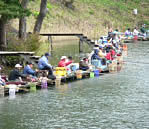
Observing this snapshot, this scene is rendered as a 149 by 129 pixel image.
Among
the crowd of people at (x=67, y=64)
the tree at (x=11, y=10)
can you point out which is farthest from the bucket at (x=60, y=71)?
the tree at (x=11, y=10)

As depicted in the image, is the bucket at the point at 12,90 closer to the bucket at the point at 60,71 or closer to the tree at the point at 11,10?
the bucket at the point at 60,71

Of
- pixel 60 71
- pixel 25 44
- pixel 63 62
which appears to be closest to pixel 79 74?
pixel 63 62

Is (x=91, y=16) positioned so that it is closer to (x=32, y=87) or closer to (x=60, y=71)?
(x=60, y=71)

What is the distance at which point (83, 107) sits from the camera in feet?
74.1

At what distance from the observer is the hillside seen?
60062 mm

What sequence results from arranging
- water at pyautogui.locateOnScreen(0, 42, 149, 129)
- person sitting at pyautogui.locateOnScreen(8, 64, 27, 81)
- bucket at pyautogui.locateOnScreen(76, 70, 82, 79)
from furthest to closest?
bucket at pyautogui.locateOnScreen(76, 70, 82, 79) < person sitting at pyautogui.locateOnScreen(8, 64, 27, 81) < water at pyautogui.locateOnScreen(0, 42, 149, 129)

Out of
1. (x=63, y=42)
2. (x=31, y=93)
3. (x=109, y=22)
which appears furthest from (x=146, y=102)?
(x=109, y=22)

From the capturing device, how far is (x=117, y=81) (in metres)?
30.5

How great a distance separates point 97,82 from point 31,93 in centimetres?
567

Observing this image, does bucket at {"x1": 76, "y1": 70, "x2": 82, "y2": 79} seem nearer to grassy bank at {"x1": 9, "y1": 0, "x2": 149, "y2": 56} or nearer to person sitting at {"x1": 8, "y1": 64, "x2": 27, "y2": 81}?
person sitting at {"x1": 8, "y1": 64, "x2": 27, "y2": 81}

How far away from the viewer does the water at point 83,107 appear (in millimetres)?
19672

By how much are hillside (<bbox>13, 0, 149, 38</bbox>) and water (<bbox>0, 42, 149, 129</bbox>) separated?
24.5 meters

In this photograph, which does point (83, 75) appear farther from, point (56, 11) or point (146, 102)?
point (56, 11)

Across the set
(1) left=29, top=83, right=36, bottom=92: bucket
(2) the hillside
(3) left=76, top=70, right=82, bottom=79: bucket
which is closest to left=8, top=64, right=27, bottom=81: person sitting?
(1) left=29, top=83, right=36, bottom=92: bucket
